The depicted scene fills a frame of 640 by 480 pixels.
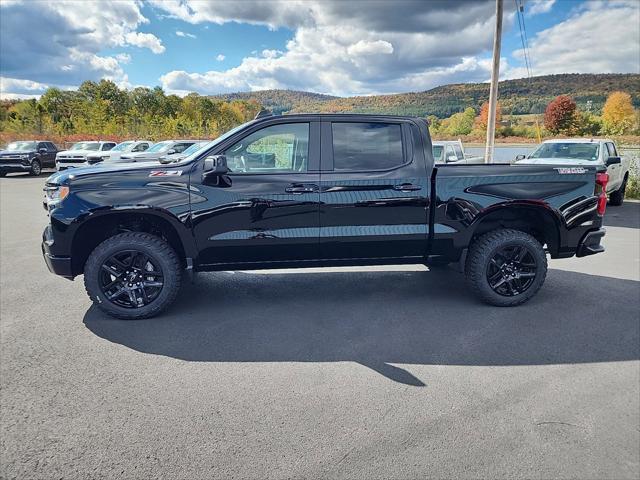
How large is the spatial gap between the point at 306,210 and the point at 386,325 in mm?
1345

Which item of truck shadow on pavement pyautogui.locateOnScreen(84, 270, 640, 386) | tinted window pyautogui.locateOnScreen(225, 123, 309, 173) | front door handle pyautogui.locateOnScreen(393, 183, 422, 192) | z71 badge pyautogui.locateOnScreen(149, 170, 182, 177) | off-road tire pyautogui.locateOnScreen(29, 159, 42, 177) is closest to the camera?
truck shadow on pavement pyautogui.locateOnScreen(84, 270, 640, 386)

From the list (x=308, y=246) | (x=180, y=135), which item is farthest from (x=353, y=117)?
(x=180, y=135)

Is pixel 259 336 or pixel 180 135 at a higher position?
pixel 180 135

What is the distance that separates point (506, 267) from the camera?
15.5 feet

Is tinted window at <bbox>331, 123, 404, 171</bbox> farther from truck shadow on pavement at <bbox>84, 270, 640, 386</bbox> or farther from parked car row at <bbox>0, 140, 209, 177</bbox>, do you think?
parked car row at <bbox>0, 140, 209, 177</bbox>

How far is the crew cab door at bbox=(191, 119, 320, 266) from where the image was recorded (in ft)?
13.9

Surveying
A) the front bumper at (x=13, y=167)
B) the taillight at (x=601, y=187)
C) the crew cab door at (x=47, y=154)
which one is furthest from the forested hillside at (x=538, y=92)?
the taillight at (x=601, y=187)

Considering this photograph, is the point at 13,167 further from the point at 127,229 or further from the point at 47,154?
the point at 127,229

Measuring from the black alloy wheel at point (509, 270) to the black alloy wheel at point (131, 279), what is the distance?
3.43 metres

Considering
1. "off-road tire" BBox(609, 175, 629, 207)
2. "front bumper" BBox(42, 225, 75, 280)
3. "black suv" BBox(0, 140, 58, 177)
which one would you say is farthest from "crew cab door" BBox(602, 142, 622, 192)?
"black suv" BBox(0, 140, 58, 177)

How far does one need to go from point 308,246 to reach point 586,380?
101 inches

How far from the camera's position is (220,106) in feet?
341

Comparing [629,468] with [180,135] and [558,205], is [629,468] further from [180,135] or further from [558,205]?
[180,135]

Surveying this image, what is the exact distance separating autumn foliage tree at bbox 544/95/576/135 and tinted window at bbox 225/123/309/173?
70.7m
